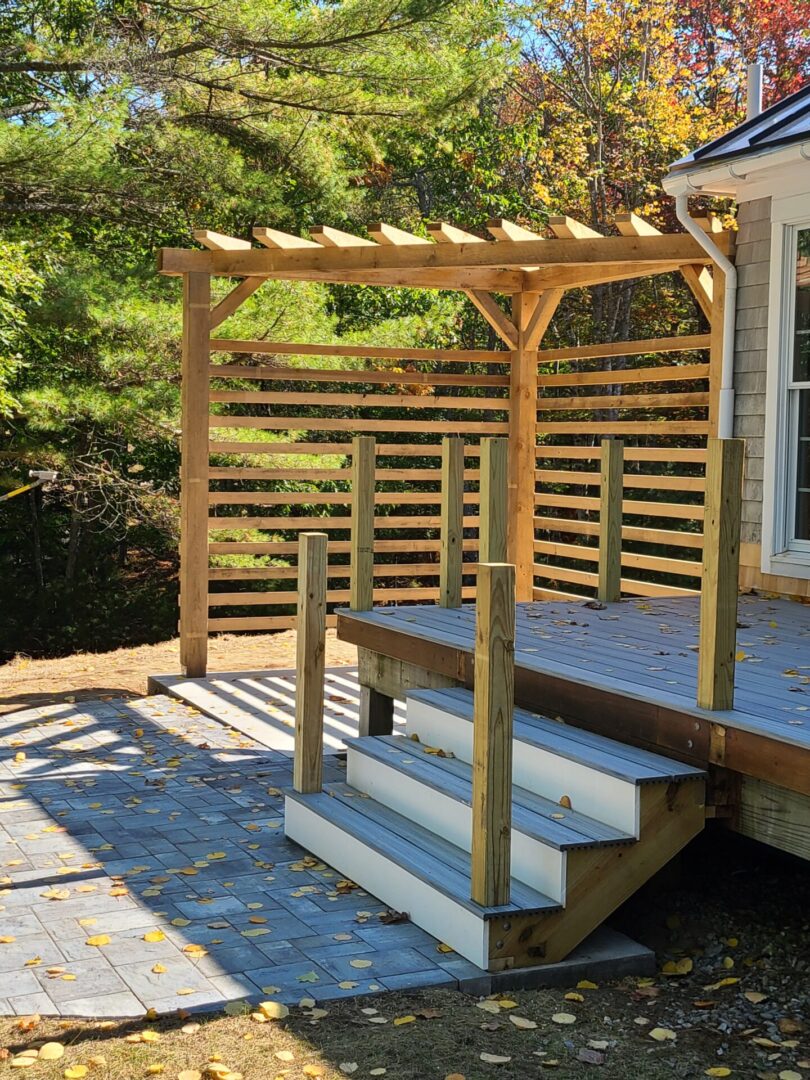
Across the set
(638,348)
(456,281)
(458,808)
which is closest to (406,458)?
(456,281)

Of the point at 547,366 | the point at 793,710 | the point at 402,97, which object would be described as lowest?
the point at 793,710

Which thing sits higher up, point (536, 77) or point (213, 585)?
point (536, 77)

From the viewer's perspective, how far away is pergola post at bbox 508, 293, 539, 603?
1043 cm

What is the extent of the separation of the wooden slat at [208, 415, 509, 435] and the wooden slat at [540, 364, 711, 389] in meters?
0.40

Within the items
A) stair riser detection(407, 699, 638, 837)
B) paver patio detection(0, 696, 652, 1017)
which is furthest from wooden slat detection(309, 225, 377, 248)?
stair riser detection(407, 699, 638, 837)

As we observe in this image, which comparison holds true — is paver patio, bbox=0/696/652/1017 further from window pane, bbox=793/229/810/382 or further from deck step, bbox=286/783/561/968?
window pane, bbox=793/229/810/382

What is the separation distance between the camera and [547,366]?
637 inches

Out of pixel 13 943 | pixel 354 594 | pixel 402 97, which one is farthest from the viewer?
pixel 402 97

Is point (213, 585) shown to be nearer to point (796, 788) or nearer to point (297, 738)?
point (297, 738)

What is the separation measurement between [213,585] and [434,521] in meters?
5.62

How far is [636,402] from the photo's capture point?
30.0 ft

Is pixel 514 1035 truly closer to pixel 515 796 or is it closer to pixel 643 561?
pixel 515 796

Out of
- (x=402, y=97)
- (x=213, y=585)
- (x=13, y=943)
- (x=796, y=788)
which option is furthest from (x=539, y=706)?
(x=213, y=585)

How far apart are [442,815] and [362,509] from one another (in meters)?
2.21
